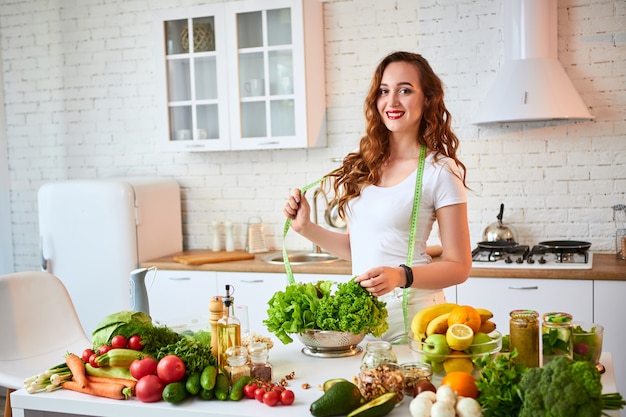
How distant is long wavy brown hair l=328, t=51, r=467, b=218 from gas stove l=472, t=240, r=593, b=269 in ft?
4.53

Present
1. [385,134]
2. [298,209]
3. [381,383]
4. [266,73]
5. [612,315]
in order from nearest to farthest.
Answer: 1. [381,383]
2. [298,209]
3. [385,134]
4. [612,315]
5. [266,73]

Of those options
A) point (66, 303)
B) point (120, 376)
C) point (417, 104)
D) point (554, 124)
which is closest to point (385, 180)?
point (417, 104)

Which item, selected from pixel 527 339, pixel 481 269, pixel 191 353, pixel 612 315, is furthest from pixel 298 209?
pixel 612 315

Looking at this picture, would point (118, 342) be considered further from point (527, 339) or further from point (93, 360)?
point (527, 339)

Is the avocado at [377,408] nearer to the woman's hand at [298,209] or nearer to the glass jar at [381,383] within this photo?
the glass jar at [381,383]

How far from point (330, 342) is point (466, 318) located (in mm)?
508

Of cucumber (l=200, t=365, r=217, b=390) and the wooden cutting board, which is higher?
cucumber (l=200, t=365, r=217, b=390)

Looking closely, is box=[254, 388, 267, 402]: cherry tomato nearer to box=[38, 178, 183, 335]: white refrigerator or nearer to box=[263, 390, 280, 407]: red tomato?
box=[263, 390, 280, 407]: red tomato

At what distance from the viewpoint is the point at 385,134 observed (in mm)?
2758

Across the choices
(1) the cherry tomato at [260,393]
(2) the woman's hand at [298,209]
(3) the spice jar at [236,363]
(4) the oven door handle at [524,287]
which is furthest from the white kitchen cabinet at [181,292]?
(1) the cherry tomato at [260,393]

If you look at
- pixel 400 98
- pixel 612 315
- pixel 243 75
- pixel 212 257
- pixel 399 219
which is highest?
pixel 243 75

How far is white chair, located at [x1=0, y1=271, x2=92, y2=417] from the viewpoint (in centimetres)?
307

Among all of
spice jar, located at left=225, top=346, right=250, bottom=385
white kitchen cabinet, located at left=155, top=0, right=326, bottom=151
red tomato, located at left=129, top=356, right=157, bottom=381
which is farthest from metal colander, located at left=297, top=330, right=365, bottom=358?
white kitchen cabinet, located at left=155, top=0, right=326, bottom=151

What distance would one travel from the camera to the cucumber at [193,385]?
6.61 ft
